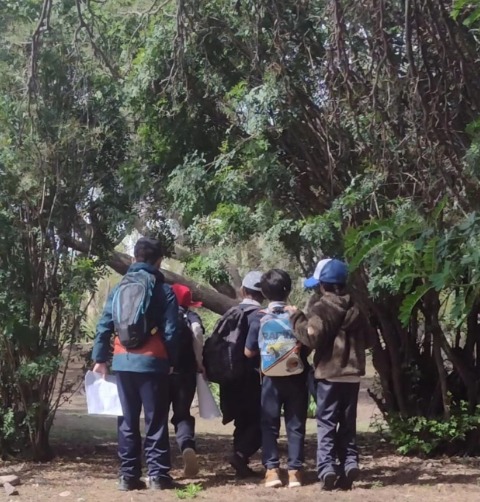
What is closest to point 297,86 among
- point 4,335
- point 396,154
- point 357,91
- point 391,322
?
point 357,91

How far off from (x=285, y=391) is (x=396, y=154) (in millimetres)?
1953

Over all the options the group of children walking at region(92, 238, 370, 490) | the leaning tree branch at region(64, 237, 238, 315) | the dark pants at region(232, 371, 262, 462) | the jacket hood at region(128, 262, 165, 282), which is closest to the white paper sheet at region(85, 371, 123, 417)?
the group of children walking at region(92, 238, 370, 490)

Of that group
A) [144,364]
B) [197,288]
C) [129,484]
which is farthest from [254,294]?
[197,288]

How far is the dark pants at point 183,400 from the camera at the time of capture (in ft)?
22.8

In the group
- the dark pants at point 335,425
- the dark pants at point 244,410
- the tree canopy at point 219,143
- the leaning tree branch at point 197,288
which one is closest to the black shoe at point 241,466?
the dark pants at point 244,410

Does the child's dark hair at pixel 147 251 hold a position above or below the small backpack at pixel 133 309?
above

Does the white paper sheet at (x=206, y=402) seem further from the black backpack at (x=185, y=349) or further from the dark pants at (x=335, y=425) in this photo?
the dark pants at (x=335, y=425)

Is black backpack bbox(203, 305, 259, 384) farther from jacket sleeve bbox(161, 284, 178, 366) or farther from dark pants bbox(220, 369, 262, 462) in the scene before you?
jacket sleeve bbox(161, 284, 178, 366)

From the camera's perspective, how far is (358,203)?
23.1 ft

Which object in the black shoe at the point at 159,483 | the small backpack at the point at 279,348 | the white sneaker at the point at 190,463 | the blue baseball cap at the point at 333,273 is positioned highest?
the blue baseball cap at the point at 333,273

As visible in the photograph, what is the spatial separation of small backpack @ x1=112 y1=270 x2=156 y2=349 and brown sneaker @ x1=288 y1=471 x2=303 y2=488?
57.4 inches

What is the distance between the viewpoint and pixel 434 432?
26.2ft

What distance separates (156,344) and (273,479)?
129 centimetres

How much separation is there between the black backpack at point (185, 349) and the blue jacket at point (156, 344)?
309 millimetres
